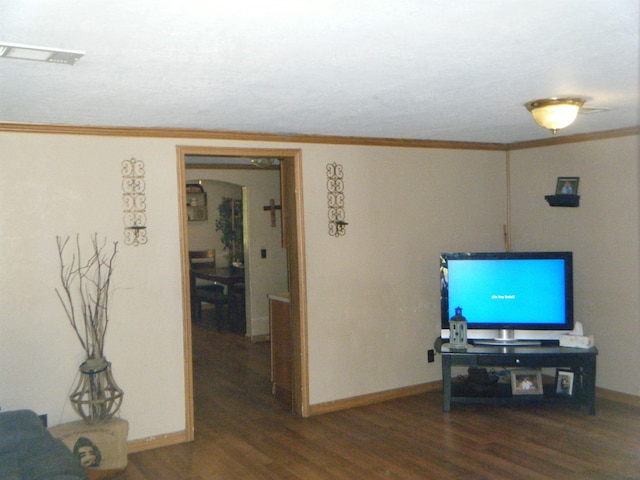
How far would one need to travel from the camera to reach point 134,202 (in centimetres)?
444

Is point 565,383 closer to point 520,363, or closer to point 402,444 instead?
point 520,363

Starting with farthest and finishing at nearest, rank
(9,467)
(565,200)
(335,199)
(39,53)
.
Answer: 1. (565,200)
2. (335,199)
3. (9,467)
4. (39,53)

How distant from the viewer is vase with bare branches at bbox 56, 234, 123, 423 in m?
4.11

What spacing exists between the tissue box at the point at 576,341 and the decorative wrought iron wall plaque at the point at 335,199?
1.93 metres

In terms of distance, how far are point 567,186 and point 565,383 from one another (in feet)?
5.45

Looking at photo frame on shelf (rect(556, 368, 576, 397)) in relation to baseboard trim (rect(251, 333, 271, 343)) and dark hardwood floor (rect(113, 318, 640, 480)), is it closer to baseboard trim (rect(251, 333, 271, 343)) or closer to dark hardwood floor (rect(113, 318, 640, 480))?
dark hardwood floor (rect(113, 318, 640, 480))

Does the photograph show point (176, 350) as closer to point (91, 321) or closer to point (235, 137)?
point (91, 321)

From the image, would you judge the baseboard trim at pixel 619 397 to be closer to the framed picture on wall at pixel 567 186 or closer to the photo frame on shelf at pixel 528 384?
the photo frame on shelf at pixel 528 384

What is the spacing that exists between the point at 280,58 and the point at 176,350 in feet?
8.81

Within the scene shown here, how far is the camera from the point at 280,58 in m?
2.53

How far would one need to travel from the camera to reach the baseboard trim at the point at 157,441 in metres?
4.45

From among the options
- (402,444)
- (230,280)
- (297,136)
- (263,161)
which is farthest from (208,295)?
(402,444)

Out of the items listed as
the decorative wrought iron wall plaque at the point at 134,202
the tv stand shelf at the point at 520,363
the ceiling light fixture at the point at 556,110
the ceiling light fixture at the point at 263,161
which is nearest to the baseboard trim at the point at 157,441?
the decorative wrought iron wall plaque at the point at 134,202

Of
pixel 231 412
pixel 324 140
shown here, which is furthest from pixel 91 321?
pixel 324 140
